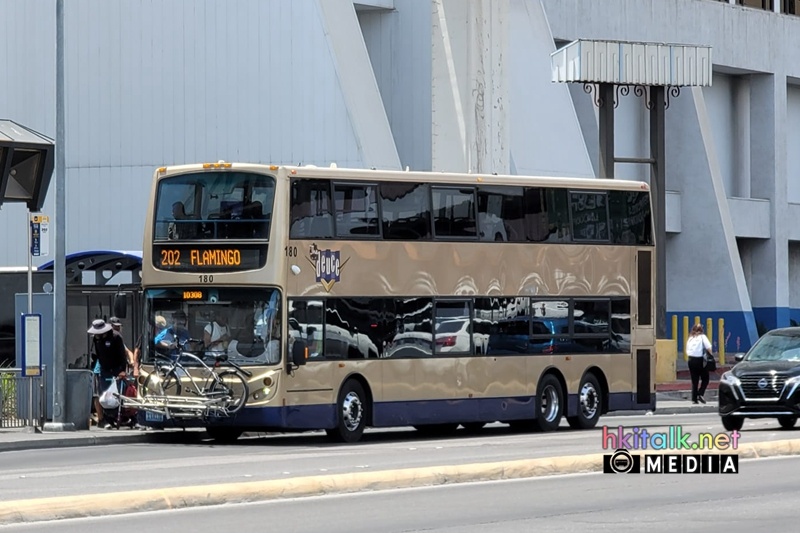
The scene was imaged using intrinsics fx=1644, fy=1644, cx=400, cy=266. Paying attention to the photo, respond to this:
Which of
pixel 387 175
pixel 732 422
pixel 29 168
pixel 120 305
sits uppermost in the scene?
pixel 29 168

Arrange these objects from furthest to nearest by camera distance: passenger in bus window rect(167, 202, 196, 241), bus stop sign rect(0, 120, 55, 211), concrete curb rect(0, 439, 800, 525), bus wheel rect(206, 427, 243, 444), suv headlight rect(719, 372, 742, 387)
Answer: bus stop sign rect(0, 120, 55, 211) → suv headlight rect(719, 372, 742, 387) → bus wheel rect(206, 427, 243, 444) → passenger in bus window rect(167, 202, 196, 241) → concrete curb rect(0, 439, 800, 525)

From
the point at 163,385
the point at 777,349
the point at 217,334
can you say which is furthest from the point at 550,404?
the point at 163,385

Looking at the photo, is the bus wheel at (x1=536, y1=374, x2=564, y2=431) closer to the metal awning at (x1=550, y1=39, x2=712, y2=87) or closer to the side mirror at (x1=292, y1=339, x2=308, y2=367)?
the side mirror at (x1=292, y1=339, x2=308, y2=367)

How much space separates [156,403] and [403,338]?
3925 mm

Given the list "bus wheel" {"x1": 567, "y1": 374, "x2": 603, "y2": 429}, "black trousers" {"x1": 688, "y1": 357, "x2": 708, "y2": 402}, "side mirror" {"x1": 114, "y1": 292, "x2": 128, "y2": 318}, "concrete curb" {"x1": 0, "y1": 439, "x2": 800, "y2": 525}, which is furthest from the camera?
"black trousers" {"x1": 688, "y1": 357, "x2": 708, "y2": 402}

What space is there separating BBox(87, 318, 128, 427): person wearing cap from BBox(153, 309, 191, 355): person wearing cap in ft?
8.40

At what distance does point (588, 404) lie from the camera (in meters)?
28.2

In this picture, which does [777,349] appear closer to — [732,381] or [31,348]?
[732,381]

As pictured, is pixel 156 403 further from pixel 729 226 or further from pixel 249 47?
pixel 729 226

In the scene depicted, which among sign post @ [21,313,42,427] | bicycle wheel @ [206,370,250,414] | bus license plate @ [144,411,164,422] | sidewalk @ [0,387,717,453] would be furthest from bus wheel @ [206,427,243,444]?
sign post @ [21,313,42,427]

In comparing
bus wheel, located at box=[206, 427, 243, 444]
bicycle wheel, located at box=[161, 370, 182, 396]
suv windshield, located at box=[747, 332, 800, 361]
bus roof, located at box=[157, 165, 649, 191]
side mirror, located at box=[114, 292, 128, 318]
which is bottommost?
bus wheel, located at box=[206, 427, 243, 444]

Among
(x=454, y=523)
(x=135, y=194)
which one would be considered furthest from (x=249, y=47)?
(x=454, y=523)

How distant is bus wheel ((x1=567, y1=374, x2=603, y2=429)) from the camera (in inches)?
1106

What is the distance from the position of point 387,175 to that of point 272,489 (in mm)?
10468
